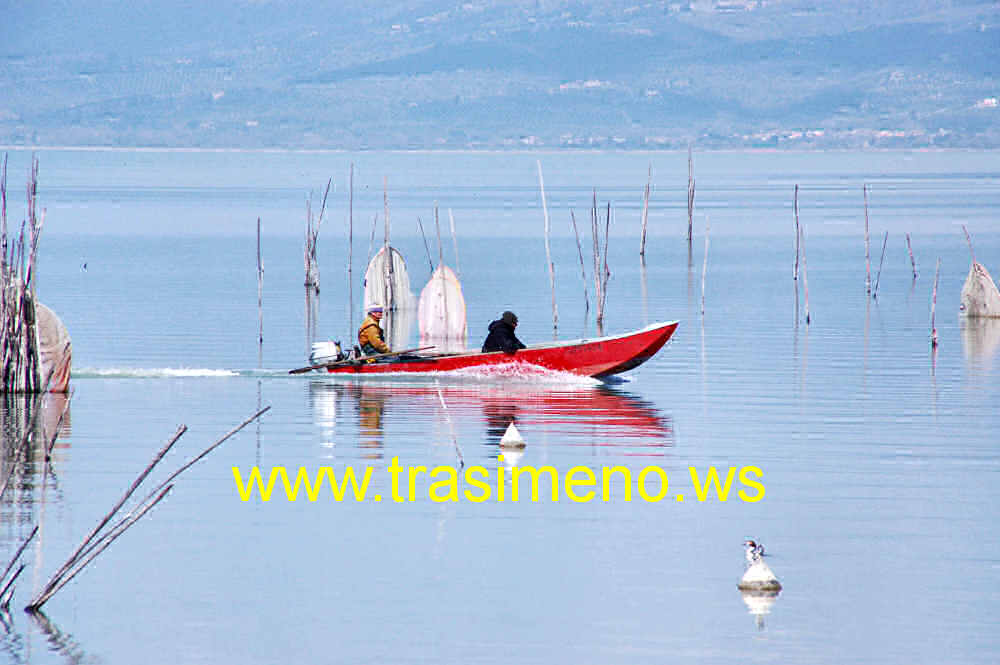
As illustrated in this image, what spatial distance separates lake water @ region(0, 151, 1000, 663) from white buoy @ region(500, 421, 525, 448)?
13cm

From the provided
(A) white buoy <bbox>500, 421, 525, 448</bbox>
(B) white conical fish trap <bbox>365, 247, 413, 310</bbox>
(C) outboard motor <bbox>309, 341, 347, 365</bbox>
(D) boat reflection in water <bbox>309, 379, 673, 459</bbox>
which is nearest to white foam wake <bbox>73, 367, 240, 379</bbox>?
(C) outboard motor <bbox>309, 341, 347, 365</bbox>

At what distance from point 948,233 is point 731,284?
23.5 metres

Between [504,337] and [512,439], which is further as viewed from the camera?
[504,337]

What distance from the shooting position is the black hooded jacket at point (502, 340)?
973 inches

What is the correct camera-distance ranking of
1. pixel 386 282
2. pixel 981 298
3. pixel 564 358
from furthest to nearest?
pixel 981 298 < pixel 386 282 < pixel 564 358

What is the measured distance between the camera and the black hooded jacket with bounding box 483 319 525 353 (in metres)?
24.7

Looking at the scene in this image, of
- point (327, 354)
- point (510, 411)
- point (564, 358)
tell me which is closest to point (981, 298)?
point (564, 358)

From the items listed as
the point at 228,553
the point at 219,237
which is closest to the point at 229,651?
the point at 228,553

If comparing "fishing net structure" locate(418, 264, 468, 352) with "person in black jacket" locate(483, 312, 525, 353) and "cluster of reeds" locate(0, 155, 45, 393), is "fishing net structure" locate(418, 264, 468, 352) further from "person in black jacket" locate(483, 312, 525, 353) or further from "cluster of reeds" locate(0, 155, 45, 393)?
"cluster of reeds" locate(0, 155, 45, 393)

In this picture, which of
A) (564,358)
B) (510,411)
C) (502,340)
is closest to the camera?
(510,411)

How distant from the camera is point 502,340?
24.7 meters

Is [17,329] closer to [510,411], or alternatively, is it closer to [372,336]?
[372,336]

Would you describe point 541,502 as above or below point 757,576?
above

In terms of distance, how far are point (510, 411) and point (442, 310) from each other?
9.40 meters
